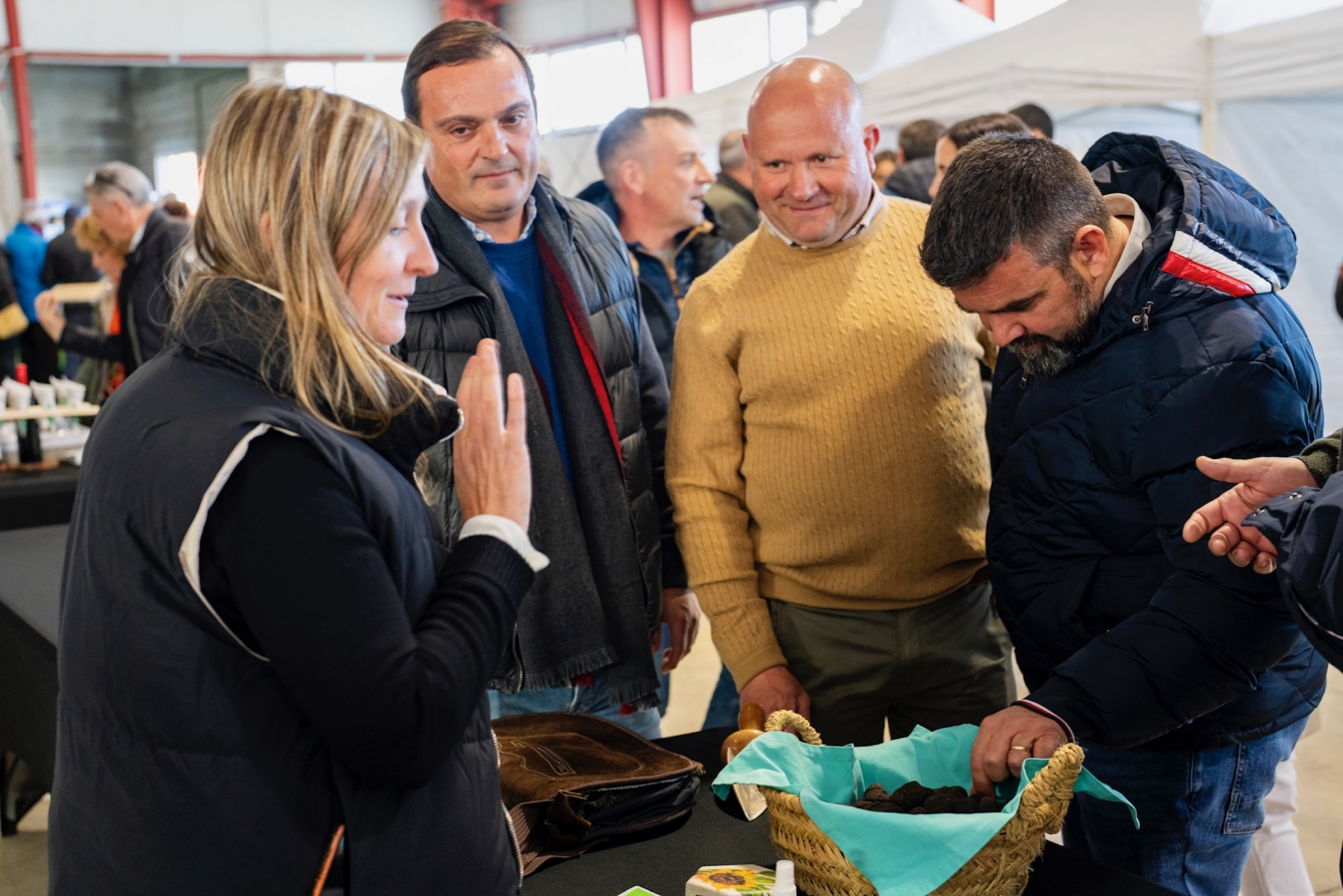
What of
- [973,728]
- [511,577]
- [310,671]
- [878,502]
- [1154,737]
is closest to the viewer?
[310,671]

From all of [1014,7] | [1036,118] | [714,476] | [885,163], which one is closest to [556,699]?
[714,476]

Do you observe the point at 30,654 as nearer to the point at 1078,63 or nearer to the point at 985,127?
the point at 985,127

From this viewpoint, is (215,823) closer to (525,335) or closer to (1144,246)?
(525,335)

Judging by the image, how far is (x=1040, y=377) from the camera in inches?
62.3

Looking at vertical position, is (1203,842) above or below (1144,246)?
below

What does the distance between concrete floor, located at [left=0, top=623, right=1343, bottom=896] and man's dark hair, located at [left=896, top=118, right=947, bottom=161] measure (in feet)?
7.28

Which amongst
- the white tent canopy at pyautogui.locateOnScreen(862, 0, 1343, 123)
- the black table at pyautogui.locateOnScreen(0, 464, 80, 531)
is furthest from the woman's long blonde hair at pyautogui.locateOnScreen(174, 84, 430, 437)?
the white tent canopy at pyautogui.locateOnScreen(862, 0, 1343, 123)

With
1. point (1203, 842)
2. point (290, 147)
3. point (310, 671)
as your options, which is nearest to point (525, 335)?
point (290, 147)

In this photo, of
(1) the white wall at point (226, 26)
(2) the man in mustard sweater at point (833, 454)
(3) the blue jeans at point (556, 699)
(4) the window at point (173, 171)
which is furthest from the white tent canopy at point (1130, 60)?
(4) the window at point (173, 171)

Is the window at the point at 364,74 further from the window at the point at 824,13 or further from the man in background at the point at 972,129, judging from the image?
the man in background at the point at 972,129

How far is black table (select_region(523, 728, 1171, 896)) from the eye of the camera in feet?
4.02

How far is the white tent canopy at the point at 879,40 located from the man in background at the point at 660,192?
2.66 meters

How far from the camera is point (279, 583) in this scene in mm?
893

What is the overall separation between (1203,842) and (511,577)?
104cm
